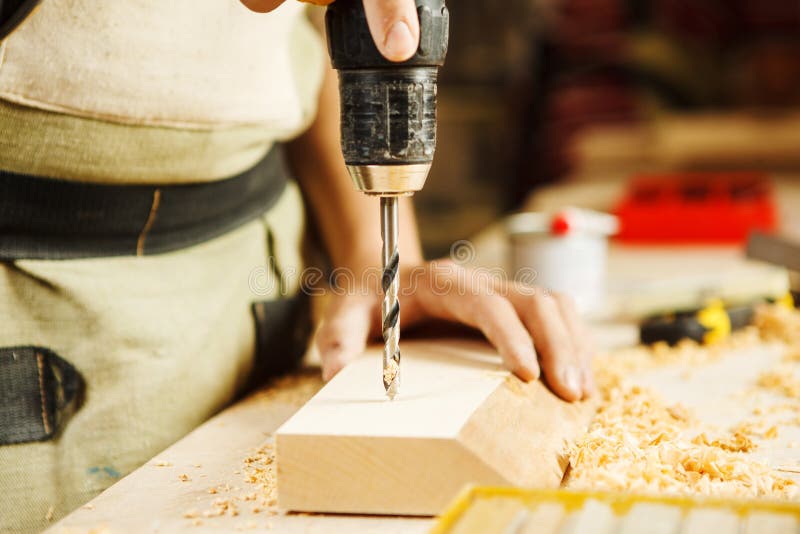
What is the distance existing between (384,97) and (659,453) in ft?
1.39

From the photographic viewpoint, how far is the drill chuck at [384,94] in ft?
2.39

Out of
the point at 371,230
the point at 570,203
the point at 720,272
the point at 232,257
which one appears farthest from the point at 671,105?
the point at 232,257

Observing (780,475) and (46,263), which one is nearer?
(780,475)

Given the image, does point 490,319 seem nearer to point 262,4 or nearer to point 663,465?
point 663,465

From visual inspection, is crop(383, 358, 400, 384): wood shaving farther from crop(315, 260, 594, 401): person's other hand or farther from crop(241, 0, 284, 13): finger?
crop(241, 0, 284, 13): finger

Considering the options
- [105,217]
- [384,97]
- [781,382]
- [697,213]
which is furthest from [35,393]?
[697,213]

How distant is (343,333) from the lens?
3.45 feet

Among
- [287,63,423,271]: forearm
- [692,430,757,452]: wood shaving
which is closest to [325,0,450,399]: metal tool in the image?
[692,430,757,452]: wood shaving

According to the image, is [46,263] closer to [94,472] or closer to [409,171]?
[94,472]

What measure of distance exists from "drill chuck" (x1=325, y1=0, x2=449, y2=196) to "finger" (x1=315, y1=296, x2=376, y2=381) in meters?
0.33

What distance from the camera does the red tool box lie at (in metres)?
2.21

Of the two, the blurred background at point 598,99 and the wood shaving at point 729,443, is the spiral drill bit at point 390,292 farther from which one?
the blurred background at point 598,99

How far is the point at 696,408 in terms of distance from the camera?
3.48ft

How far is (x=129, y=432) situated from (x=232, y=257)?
10.8 inches
